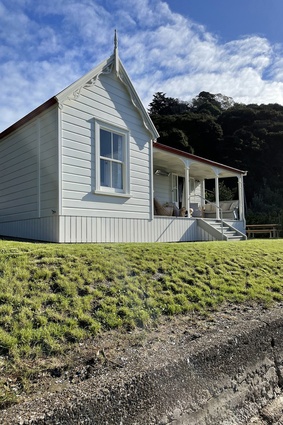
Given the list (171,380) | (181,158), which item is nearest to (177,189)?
(181,158)

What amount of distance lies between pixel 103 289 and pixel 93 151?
4.89 metres

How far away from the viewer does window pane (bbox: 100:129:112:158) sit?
27.3ft

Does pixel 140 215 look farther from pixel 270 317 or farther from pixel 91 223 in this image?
pixel 270 317

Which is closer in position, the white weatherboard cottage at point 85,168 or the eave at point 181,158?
the white weatherboard cottage at point 85,168

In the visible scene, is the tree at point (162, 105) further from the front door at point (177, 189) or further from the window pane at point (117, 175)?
the window pane at point (117, 175)

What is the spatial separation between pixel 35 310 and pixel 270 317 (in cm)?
274

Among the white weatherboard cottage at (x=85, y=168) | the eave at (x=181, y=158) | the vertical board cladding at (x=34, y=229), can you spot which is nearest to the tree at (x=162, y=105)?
the eave at (x=181, y=158)

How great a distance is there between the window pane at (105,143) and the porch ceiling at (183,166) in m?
2.98

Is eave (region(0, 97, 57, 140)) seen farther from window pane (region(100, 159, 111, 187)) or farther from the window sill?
the window sill

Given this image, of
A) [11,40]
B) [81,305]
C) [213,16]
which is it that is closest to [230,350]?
[81,305]

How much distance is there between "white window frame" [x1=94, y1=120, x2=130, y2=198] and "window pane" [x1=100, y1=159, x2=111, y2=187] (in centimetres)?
14

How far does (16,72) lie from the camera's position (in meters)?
8.92

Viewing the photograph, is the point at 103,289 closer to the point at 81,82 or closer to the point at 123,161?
the point at 123,161

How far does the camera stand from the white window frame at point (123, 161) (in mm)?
7984
